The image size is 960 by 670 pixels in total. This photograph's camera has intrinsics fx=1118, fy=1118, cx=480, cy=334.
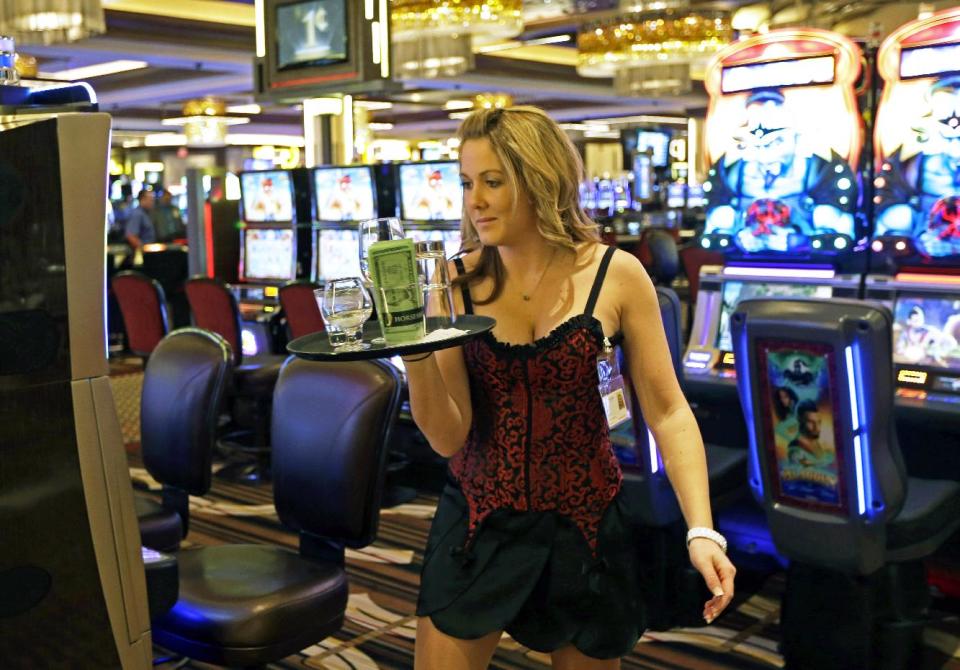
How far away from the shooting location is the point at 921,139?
3.27 meters

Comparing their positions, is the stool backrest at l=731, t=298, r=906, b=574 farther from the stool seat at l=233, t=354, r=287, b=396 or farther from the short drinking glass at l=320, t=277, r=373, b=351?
the stool seat at l=233, t=354, r=287, b=396

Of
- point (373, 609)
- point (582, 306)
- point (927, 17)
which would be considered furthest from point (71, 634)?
A: point (927, 17)

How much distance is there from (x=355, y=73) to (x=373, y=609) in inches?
122

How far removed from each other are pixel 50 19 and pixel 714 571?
4.61 m

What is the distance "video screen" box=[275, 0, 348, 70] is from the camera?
5.56m

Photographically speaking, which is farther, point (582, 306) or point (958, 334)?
point (958, 334)

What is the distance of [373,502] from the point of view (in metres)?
2.08

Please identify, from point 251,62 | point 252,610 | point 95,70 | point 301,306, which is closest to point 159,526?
point 252,610

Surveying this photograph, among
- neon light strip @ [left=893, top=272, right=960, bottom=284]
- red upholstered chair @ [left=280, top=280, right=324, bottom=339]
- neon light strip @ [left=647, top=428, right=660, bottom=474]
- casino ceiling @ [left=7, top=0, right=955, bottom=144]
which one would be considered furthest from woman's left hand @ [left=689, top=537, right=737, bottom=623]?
red upholstered chair @ [left=280, top=280, right=324, bottom=339]

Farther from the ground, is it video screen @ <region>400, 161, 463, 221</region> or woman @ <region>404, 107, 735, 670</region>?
video screen @ <region>400, 161, 463, 221</region>

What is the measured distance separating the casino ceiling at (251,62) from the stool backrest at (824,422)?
190 cm

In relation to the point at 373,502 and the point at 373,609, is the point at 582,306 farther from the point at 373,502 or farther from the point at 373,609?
the point at 373,609

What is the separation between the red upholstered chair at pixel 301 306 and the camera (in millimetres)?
5055

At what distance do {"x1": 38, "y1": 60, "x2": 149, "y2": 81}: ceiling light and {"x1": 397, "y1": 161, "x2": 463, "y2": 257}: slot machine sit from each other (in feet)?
25.0
